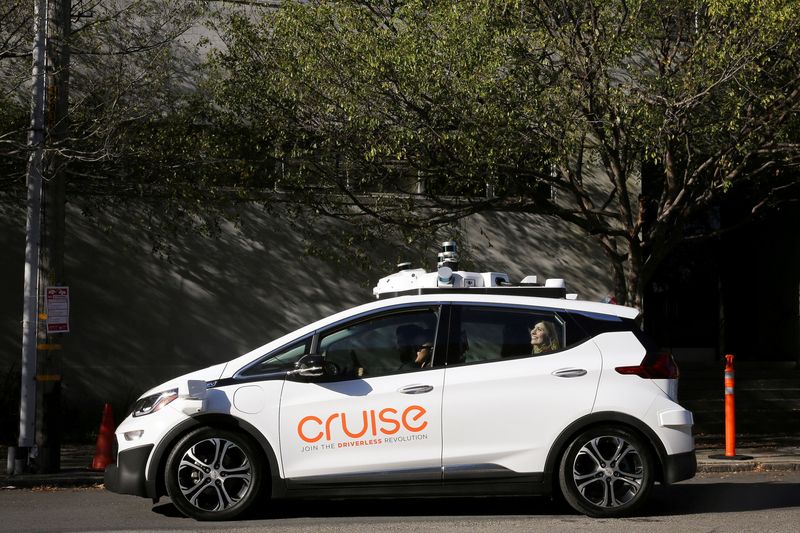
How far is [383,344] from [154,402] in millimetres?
1799

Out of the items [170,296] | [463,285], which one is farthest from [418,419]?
[170,296]

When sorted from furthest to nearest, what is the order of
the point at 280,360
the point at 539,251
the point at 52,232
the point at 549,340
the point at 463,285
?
the point at 539,251 → the point at 52,232 → the point at 463,285 → the point at 549,340 → the point at 280,360

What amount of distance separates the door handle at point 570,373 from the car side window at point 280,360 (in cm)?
190

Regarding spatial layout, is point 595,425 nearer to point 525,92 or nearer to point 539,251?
point 525,92

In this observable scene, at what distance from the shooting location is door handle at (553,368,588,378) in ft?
26.5

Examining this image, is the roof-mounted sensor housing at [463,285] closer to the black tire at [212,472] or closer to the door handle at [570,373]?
the door handle at [570,373]

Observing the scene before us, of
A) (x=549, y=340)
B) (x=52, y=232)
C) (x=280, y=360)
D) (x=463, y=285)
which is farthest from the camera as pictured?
(x=52, y=232)

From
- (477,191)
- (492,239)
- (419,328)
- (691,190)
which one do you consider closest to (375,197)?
(477,191)

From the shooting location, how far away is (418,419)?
26.1ft

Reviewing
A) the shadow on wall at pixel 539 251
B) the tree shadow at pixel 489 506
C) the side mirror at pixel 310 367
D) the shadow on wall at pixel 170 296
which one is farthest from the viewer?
the shadow on wall at pixel 539 251

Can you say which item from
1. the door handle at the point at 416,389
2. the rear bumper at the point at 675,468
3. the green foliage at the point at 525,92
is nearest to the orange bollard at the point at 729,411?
the green foliage at the point at 525,92

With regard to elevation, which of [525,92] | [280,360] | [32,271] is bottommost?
[280,360]

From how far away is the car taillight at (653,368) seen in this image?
320 inches

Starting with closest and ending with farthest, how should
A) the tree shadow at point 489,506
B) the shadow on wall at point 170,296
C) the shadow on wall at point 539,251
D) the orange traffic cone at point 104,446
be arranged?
the tree shadow at point 489,506, the orange traffic cone at point 104,446, the shadow on wall at point 170,296, the shadow on wall at point 539,251
